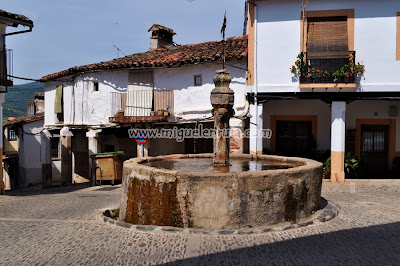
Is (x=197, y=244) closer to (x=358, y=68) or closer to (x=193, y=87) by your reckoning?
(x=358, y=68)

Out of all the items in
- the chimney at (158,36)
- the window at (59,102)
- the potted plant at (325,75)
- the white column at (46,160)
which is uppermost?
the chimney at (158,36)

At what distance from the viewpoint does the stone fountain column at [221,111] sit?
669 centimetres

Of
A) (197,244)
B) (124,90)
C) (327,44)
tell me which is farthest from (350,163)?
(124,90)

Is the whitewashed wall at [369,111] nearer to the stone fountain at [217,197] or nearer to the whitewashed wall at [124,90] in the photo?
the whitewashed wall at [124,90]

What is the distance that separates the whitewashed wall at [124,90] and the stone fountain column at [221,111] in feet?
19.7

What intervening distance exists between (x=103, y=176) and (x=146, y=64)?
4934 mm

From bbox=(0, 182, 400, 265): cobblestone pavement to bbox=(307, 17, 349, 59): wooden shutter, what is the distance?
6647 millimetres

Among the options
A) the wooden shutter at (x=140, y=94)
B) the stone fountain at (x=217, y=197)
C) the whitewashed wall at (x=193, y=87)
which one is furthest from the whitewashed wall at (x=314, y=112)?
the stone fountain at (x=217, y=197)

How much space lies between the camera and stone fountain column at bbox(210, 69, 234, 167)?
6691 mm

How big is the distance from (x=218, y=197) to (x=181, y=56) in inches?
407

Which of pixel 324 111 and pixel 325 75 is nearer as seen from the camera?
pixel 325 75

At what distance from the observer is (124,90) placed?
15281 mm

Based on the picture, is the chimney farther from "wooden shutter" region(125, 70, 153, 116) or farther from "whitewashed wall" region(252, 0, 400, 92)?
"whitewashed wall" region(252, 0, 400, 92)

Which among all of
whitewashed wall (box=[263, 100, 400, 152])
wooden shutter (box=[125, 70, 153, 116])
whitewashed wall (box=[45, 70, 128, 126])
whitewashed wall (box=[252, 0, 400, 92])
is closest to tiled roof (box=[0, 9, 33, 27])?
whitewashed wall (box=[45, 70, 128, 126])
